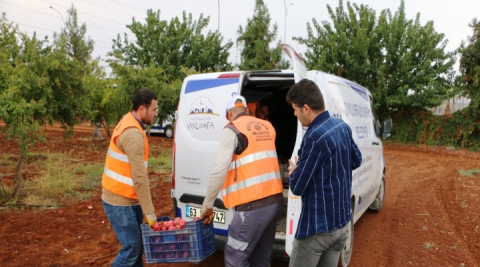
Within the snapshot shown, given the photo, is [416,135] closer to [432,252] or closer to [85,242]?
[432,252]

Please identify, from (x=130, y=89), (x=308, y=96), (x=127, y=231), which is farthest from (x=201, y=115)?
(x=130, y=89)

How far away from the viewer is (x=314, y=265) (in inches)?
103

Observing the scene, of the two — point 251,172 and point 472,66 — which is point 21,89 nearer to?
point 251,172

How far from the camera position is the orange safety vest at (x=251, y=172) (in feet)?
10.4

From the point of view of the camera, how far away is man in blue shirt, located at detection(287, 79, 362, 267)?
246 centimetres

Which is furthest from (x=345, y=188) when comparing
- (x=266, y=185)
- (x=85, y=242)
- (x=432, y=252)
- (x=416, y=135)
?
(x=416, y=135)

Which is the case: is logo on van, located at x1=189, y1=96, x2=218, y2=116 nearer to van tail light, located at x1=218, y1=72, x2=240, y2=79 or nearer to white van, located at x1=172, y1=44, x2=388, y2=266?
white van, located at x1=172, y1=44, x2=388, y2=266

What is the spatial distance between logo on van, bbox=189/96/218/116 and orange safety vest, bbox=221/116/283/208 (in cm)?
102

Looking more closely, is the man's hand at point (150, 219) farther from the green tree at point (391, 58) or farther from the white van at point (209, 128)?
the green tree at point (391, 58)

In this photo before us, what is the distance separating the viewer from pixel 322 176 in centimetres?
248

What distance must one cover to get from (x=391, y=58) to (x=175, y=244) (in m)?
19.6

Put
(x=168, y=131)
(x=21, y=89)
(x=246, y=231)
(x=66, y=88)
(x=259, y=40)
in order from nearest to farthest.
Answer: (x=246, y=231) → (x=21, y=89) → (x=66, y=88) → (x=168, y=131) → (x=259, y=40)

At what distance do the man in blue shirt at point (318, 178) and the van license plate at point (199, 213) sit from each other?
1.55 metres

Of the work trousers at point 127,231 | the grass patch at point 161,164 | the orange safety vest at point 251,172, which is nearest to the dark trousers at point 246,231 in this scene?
the orange safety vest at point 251,172
